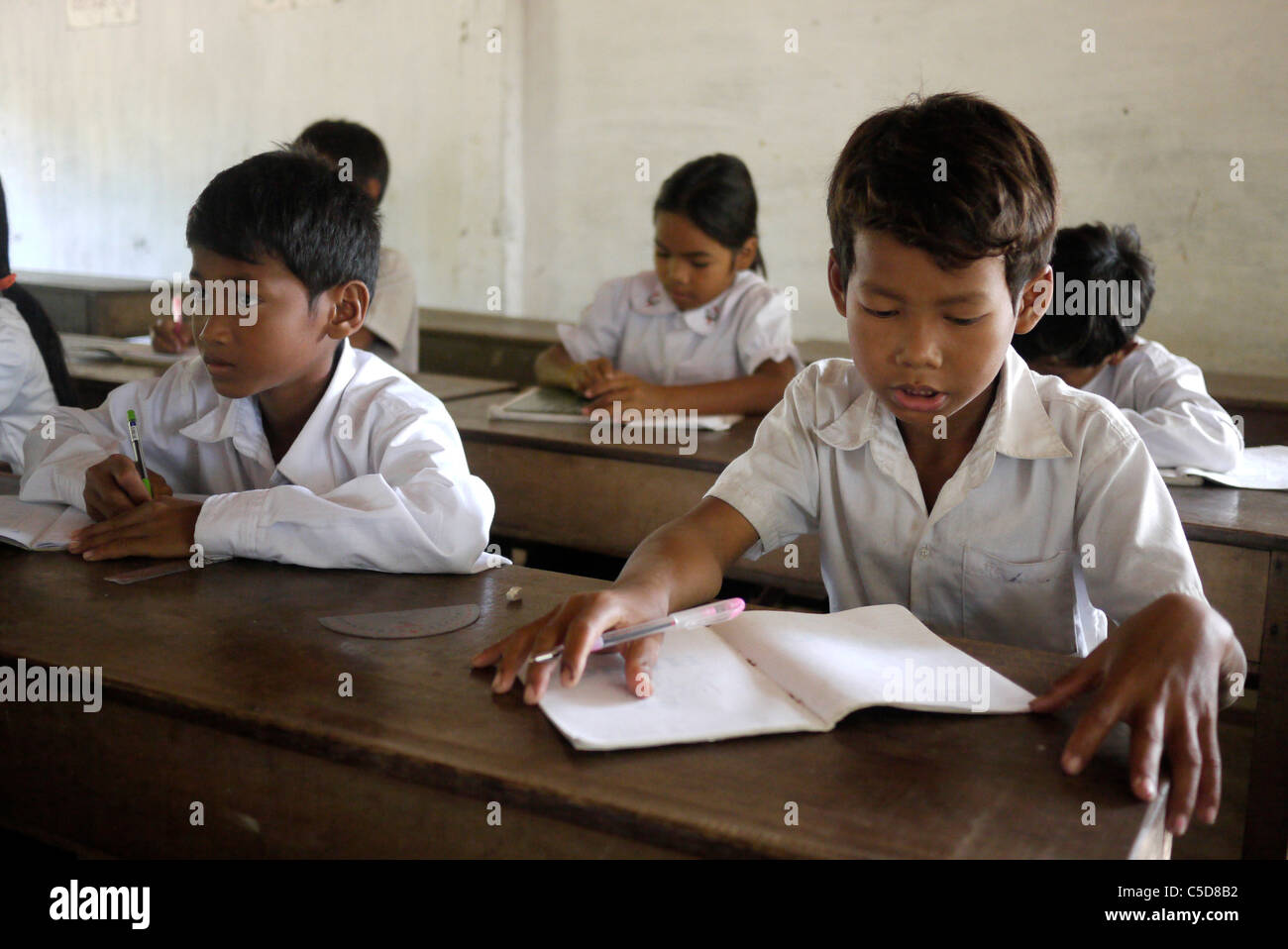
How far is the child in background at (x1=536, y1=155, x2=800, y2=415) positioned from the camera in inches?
104

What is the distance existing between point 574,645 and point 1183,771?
1.55ft

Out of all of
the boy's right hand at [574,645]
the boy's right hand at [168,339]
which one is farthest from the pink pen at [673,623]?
the boy's right hand at [168,339]

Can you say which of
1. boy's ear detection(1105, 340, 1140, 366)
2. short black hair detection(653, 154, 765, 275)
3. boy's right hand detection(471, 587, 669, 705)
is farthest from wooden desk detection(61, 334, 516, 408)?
boy's right hand detection(471, 587, 669, 705)

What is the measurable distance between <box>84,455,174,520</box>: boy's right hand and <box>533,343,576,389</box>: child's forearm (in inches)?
60.2

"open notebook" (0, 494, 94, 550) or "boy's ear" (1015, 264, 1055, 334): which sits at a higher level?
"boy's ear" (1015, 264, 1055, 334)

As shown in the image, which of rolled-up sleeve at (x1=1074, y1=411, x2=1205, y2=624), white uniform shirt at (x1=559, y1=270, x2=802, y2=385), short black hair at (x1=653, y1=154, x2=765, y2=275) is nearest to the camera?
rolled-up sleeve at (x1=1074, y1=411, x2=1205, y2=624)

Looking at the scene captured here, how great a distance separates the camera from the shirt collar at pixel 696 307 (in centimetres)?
302

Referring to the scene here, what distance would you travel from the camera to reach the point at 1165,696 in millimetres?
874

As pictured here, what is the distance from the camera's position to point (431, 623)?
3.78ft

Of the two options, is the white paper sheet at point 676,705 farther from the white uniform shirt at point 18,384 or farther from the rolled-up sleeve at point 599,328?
the rolled-up sleeve at point 599,328

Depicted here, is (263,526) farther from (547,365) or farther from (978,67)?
(978,67)

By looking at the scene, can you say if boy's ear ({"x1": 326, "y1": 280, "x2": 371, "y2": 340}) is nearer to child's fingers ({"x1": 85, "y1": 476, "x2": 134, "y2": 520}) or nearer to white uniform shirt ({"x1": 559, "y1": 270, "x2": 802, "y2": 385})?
child's fingers ({"x1": 85, "y1": 476, "x2": 134, "y2": 520})

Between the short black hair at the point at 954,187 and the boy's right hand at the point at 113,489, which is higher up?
the short black hair at the point at 954,187

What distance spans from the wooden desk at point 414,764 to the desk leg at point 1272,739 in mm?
791
